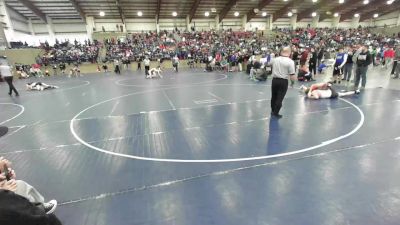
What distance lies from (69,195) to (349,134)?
15.7 feet

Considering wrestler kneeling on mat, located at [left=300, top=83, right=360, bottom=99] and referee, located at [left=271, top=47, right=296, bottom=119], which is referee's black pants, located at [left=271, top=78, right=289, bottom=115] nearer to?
referee, located at [left=271, top=47, right=296, bottom=119]

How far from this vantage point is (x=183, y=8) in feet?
99.4

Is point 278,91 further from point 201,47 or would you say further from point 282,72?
point 201,47

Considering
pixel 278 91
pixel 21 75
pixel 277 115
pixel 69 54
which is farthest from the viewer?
pixel 69 54

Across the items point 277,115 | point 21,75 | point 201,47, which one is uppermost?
point 201,47

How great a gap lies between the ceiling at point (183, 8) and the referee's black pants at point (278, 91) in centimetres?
2477

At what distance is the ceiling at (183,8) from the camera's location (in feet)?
85.7

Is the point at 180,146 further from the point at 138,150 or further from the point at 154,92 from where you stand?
the point at 154,92

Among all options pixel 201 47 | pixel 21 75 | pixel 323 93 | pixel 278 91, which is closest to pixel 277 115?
pixel 278 91

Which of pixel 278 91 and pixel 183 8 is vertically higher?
pixel 183 8

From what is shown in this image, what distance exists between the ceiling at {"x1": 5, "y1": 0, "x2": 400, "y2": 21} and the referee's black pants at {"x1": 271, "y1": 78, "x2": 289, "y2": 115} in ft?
81.3

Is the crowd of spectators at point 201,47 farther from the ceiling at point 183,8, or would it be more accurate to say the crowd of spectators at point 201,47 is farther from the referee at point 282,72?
the referee at point 282,72

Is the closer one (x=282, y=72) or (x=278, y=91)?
(x=282, y=72)

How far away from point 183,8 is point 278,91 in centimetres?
2766
